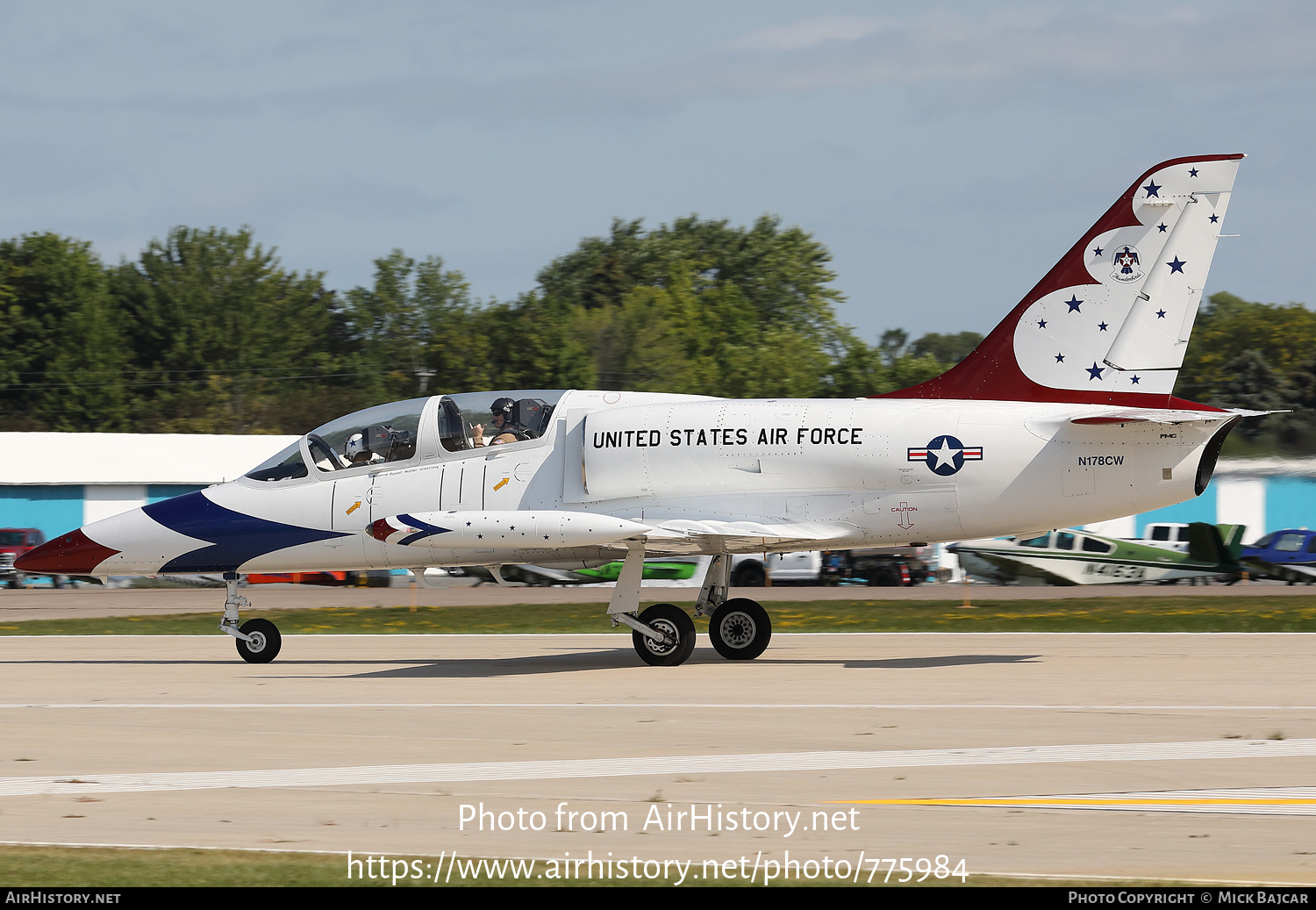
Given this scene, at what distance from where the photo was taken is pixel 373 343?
95125mm

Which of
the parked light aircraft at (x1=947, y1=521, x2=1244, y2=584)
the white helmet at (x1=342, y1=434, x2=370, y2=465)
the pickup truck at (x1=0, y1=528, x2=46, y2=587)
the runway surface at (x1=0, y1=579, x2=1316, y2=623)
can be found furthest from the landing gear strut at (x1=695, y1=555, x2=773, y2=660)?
the pickup truck at (x1=0, y1=528, x2=46, y2=587)

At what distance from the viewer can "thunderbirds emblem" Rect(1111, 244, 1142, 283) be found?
16.0m

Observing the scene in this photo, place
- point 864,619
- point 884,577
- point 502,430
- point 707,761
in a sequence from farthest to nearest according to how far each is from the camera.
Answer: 1. point 884,577
2. point 864,619
3. point 502,430
4. point 707,761

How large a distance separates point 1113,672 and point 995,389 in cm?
333

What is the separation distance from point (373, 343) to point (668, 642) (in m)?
81.1

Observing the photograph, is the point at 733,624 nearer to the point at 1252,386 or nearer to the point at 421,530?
the point at 421,530

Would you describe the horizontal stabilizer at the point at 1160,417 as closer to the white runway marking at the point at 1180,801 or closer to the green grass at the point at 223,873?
the white runway marking at the point at 1180,801

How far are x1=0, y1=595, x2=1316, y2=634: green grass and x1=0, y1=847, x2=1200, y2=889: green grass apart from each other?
15720 mm

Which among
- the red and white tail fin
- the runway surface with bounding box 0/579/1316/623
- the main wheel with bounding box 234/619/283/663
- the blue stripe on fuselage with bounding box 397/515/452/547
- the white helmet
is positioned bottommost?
the runway surface with bounding box 0/579/1316/623

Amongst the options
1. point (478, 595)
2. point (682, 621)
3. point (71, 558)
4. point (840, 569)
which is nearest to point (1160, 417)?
point (682, 621)

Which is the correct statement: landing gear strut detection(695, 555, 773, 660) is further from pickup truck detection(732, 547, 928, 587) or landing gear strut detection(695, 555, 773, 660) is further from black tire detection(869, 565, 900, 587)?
black tire detection(869, 565, 900, 587)

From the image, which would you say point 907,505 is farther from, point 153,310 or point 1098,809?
point 153,310

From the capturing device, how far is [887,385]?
73.7 meters
